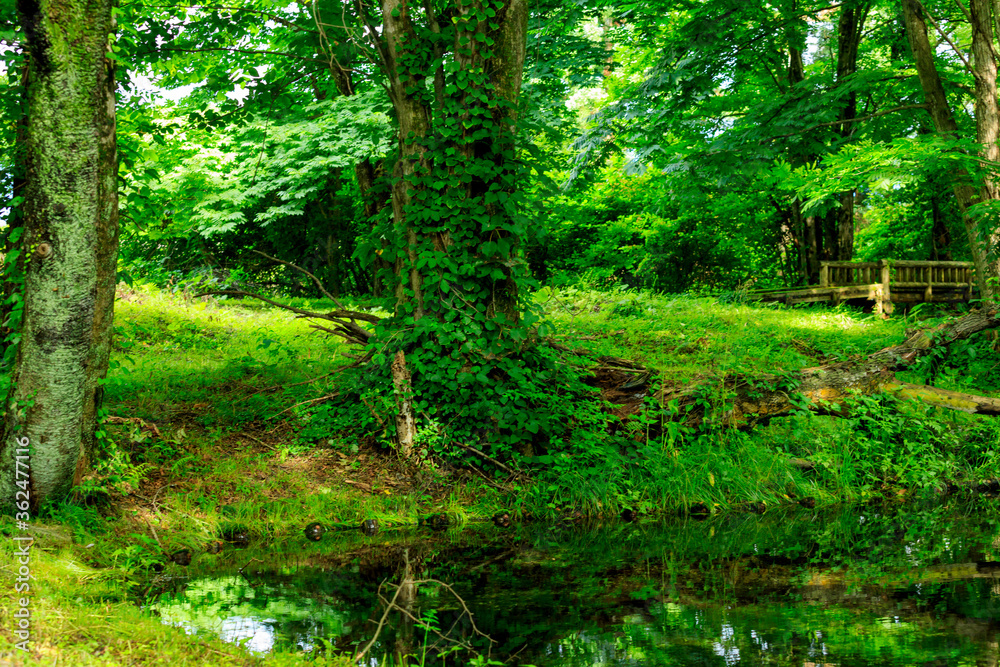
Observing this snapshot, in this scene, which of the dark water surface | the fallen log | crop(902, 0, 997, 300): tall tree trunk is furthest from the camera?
crop(902, 0, 997, 300): tall tree trunk

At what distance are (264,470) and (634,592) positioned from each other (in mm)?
→ 3182

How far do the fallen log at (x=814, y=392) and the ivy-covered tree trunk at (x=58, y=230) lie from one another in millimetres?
4677

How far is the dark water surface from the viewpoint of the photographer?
11.3 feet

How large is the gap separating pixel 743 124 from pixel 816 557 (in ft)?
26.3

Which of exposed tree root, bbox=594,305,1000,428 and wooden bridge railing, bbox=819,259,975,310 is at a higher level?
wooden bridge railing, bbox=819,259,975,310

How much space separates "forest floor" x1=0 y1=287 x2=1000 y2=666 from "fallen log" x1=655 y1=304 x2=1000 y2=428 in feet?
0.77

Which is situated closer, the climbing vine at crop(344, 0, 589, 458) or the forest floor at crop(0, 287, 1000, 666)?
the forest floor at crop(0, 287, 1000, 666)

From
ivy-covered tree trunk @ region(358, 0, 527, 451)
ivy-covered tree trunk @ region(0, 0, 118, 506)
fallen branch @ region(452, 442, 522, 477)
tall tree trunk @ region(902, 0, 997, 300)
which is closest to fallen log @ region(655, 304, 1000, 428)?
fallen branch @ region(452, 442, 522, 477)

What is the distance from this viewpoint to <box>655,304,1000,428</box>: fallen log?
6.91 metres

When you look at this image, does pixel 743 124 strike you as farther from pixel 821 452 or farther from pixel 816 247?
pixel 816 247

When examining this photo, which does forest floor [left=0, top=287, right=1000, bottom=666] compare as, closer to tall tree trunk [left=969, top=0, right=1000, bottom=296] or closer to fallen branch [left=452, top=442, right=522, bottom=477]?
fallen branch [left=452, top=442, right=522, bottom=477]

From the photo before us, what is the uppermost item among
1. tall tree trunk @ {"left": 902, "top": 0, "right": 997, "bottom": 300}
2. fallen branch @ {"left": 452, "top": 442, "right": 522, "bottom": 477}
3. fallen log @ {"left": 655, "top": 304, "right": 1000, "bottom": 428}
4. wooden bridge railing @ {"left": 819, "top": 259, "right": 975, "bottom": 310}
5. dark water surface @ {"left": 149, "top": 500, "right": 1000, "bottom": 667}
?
tall tree trunk @ {"left": 902, "top": 0, "right": 997, "bottom": 300}

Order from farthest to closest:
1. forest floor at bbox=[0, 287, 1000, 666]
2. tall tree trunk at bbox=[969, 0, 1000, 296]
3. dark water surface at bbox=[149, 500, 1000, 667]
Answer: tall tree trunk at bbox=[969, 0, 1000, 296] → forest floor at bbox=[0, 287, 1000, 666] → dark water surface at bbox=[149, 500, 1000, 667]

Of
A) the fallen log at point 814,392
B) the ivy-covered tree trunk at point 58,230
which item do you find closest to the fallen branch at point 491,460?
the fallen log at point 814,392
